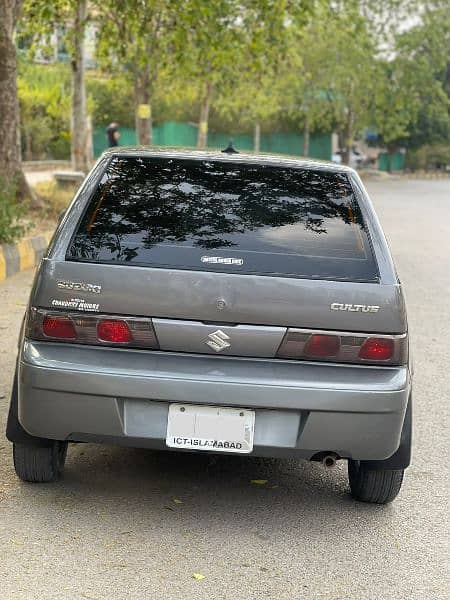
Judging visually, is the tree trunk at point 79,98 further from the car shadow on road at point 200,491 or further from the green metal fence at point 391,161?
the green metal fence at point 391,161

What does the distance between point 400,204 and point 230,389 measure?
2624 cm

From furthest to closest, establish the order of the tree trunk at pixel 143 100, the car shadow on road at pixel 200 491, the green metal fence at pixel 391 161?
the green metal fence at pixel 391 161, the tree trunk at pixel 143 100, the car shadow on road at pixel 200 491

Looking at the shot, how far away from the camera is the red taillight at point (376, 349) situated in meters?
4.46

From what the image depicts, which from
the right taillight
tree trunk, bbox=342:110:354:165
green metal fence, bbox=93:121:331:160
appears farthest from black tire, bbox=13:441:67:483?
tree trunk, bbox=342:110:354:165

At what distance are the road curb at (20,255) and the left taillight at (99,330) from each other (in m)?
7.26

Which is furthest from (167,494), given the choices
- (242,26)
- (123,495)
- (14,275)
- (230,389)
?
(242,26)

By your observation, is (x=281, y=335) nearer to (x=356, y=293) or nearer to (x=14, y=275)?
(x=356, y=293)

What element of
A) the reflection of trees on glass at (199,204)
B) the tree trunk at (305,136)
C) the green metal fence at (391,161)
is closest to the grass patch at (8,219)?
the reflection of trees on glass at (199,204)

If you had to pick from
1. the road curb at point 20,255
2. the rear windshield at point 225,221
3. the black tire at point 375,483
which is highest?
the rear windshield at point 225,221

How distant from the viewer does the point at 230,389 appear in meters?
4.35

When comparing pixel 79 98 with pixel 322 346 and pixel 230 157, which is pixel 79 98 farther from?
pixel 322 346

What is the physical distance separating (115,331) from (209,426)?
0.53 metres

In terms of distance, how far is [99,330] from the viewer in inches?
175

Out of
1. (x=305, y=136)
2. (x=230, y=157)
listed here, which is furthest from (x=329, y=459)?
(x=305, y=136)
